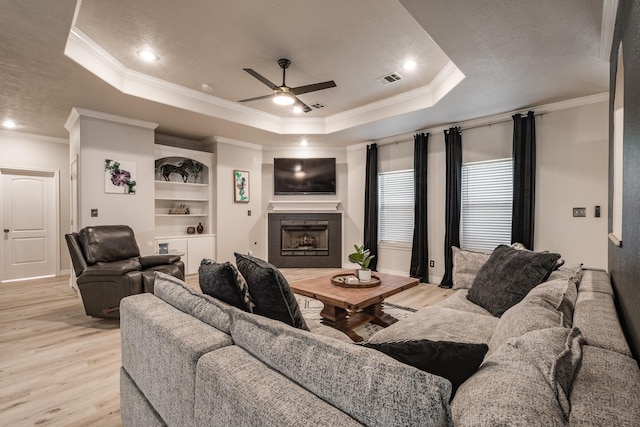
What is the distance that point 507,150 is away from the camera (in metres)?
4.34

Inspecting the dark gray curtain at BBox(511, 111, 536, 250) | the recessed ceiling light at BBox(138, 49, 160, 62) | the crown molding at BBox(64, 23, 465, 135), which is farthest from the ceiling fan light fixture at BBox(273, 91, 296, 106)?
the dark gray curtain at BBox(511, 111, 536, 250)

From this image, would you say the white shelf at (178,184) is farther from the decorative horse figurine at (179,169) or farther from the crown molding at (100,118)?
the crown molding at (100,118)

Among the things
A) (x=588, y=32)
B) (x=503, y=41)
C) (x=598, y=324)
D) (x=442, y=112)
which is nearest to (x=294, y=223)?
(x=442, y=112)

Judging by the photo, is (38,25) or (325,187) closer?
(38,25)

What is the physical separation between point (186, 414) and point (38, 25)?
300cm

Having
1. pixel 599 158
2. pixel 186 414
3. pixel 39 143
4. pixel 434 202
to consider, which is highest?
pixel 39 143

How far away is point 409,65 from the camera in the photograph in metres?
3.46

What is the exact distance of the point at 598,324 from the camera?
1.15 metres

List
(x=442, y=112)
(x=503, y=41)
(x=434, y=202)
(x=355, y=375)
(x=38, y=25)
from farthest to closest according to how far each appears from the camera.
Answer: (x=434, y=202), (x=442, y=112), (x=503, y=41), (x=38, y=25), (x=355, y=375)

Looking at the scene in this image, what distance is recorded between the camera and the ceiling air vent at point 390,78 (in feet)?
12.0

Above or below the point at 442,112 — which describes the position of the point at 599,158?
below

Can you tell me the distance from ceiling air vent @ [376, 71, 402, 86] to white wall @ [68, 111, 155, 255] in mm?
3580

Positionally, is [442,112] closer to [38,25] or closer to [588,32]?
[588,32]

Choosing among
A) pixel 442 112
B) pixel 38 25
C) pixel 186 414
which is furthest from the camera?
pixel 442 112
